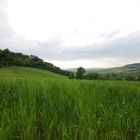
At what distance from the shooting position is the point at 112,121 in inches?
103

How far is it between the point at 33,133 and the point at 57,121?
308 mm

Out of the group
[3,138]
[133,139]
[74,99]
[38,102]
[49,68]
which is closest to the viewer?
[3,138]

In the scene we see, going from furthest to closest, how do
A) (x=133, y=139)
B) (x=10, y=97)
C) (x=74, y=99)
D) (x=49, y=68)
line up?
(x=49, y=68) → (x=10, y=97) → (x=74, y=99) → (x=133, y=139)

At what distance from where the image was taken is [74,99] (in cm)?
329

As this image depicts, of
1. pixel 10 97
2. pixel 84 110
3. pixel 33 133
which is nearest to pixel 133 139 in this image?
pixel 84 110

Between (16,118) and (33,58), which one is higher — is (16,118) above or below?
below

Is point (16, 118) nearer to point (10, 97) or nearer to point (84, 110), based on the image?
point (84, 110)

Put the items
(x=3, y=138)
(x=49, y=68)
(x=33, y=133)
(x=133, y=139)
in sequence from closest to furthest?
1. (x=3, y=138)
2. (x=33, y=133)
3. (x=133, y=139)
4. (x=49, y=68)

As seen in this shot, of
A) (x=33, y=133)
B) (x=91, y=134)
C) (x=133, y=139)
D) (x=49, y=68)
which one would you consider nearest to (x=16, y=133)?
(x=33, y=133)

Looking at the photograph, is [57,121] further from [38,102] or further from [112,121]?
[38,102]

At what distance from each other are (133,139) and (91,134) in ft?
2.01

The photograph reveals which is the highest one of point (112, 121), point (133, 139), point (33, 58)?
point (33, 58)

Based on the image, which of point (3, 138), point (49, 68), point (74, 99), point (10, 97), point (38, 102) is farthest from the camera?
point (49, 68)

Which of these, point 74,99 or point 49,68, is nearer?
point 74,99
